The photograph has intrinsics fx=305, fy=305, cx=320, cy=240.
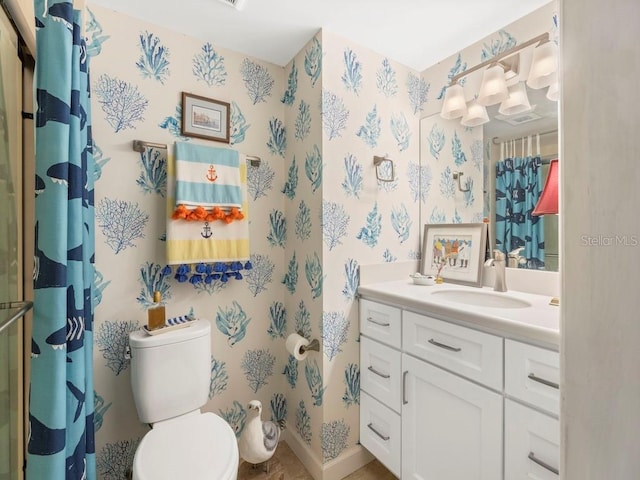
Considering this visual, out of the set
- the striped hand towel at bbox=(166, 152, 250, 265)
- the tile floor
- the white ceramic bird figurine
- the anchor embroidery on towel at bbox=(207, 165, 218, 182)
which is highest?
the anchor embroidery on towel at bbox=(207, 165, 218, 182)

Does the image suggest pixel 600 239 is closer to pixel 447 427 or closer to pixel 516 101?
pixel 447 427

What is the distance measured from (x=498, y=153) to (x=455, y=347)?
1.09 meters

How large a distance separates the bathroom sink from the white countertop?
0.02 m

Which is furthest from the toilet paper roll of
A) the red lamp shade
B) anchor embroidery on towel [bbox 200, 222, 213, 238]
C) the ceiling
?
the ceiling

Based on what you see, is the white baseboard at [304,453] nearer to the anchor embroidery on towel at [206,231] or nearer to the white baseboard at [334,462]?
the white baseboard at [334,462]

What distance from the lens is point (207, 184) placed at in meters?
1.53

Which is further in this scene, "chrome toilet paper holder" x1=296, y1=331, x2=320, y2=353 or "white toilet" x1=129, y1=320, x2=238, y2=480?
"chrome toilet paper holder" x1=296, y1=331, x2=320, y2=353

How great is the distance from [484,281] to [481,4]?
4.35ft

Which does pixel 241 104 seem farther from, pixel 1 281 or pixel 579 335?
pixel 579 335

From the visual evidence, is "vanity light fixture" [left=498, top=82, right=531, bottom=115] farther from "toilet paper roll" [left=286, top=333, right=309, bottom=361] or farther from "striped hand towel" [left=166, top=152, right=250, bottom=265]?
"toilet paper roll" [left=286, top=333, right=309, bottom=361]

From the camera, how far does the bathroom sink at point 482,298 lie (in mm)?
1403

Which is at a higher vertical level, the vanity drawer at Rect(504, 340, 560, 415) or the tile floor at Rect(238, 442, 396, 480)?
the vanity drawer at Rect(504, 340, 560, 415)

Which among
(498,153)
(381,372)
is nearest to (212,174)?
(381,372)

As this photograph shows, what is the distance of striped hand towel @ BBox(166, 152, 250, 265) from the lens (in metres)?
1.46
